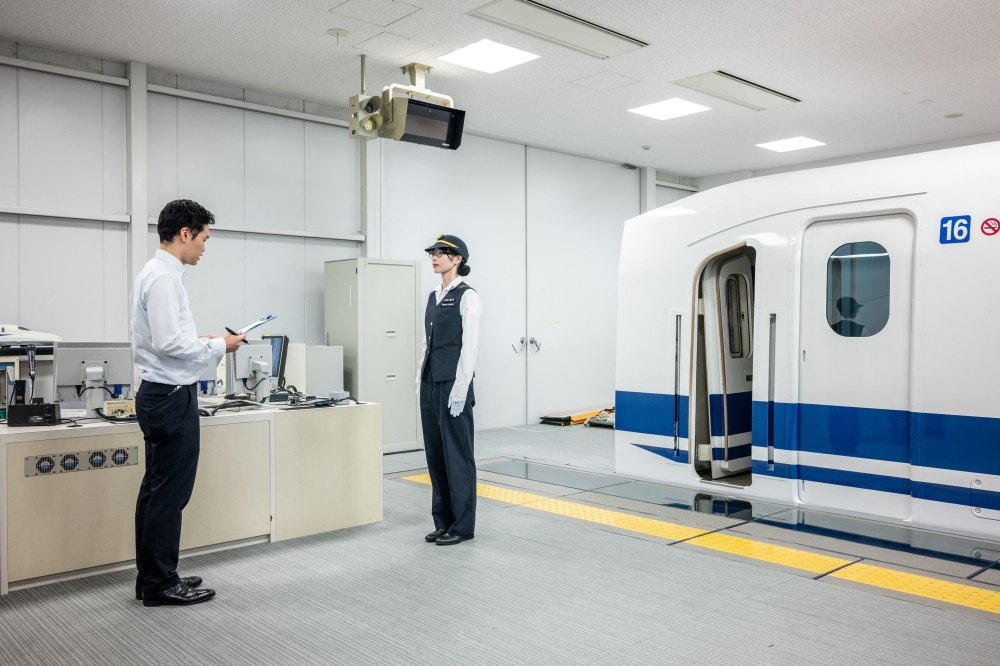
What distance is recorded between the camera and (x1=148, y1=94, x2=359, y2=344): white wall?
738cm

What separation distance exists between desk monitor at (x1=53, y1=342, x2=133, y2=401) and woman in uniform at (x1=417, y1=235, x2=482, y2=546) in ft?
5.74

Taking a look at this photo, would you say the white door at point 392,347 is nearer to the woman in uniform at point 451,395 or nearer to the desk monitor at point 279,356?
the desk monitor at point 279,356

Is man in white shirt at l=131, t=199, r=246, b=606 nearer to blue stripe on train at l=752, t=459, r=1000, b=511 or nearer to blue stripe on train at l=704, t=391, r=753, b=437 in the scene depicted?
blue stripe on train at l=752, t=459, r=1000, b=511

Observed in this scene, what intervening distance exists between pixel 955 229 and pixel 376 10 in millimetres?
4294

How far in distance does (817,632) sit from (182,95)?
6.97 meters

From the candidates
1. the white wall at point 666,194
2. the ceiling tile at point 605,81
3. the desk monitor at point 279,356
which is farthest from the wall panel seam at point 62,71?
the white wall at point 666,194

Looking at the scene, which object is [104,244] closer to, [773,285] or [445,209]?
[445,209]

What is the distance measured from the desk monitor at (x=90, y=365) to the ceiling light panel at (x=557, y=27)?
3581 mm

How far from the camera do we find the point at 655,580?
4.10 metres

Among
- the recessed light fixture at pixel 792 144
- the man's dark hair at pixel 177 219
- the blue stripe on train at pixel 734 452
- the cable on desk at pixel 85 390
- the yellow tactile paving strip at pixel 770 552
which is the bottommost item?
the yellow tactile paving strip at pixel 770 552

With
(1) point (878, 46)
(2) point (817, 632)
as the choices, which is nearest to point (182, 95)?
(1) point (878, 46)

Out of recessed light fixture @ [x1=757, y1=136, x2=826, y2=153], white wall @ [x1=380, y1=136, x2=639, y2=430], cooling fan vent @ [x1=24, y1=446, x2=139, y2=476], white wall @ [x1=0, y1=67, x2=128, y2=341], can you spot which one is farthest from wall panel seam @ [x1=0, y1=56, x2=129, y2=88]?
recessed light fixture @ [x1=757, y1=136, x2=826, y2=153]

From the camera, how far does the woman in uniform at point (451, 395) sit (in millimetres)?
4746

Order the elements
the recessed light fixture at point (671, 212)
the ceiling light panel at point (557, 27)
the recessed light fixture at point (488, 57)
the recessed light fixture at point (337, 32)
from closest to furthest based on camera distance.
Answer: the ceiling light panel at point (557, 27) < the recessed light fixture at point (671, 212) < the recessed light fixture at point (337, 32) < the recessed light fixture at point (488, 57)
